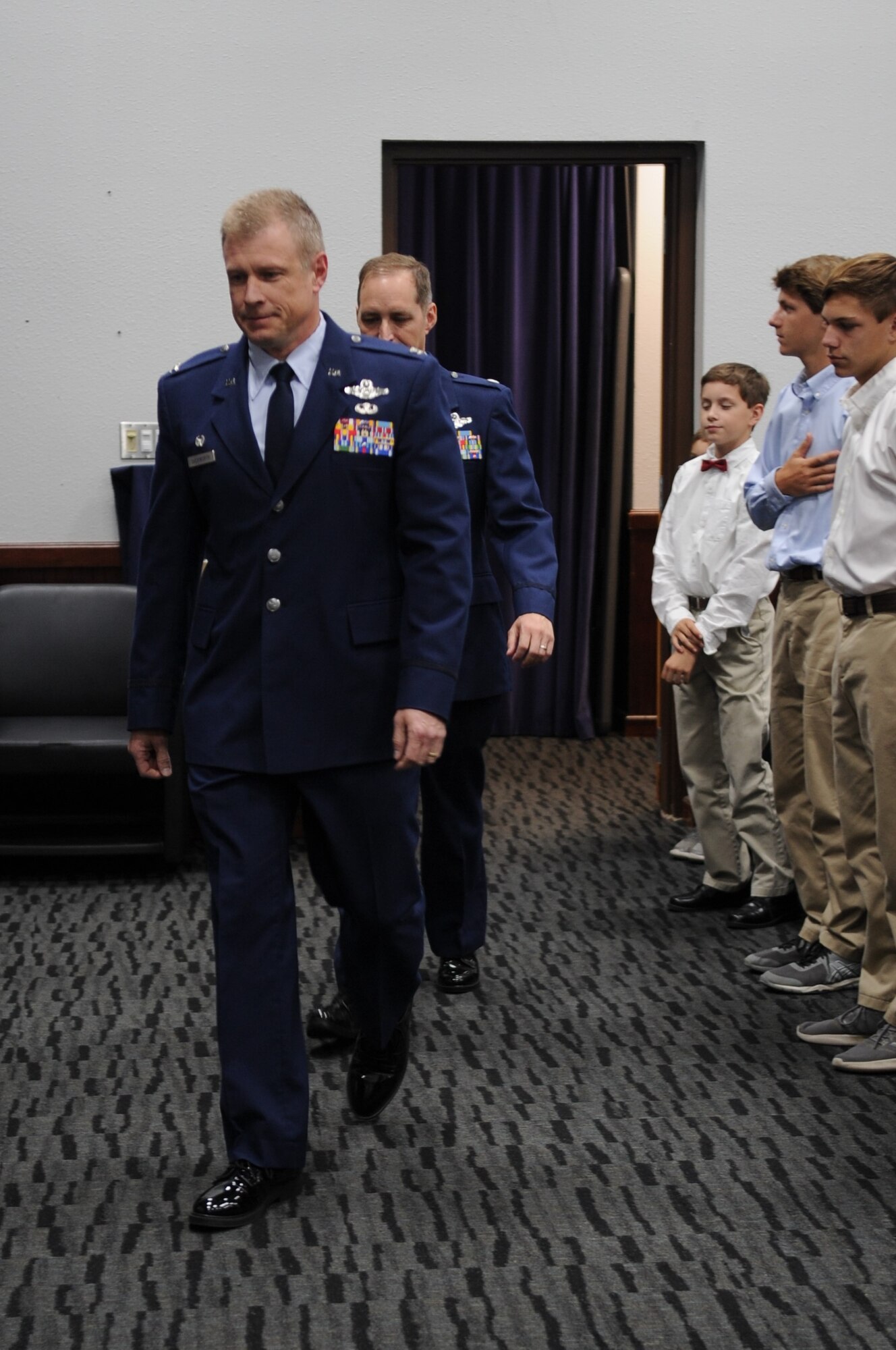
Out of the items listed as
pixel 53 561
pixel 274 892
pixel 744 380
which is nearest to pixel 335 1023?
pixel 274 892

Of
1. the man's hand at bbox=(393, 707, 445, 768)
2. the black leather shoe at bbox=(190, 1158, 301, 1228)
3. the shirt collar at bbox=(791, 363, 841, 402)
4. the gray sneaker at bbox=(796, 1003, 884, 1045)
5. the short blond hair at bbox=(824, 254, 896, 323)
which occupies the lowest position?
the gray sneaker at bbox=(796, 1003, 884, 1045)

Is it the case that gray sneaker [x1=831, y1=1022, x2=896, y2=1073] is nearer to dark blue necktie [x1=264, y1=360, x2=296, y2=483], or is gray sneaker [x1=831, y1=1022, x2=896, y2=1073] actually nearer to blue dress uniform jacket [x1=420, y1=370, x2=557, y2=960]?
blue dress uniform jacket [x1=420, y1=370, x2=557, y2=960]

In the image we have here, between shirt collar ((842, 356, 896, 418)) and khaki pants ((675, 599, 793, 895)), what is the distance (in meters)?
1.11

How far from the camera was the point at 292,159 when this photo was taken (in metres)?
4.72

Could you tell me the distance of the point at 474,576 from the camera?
3.09 metres

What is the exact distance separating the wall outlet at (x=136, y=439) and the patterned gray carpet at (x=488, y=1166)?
1.65 metres

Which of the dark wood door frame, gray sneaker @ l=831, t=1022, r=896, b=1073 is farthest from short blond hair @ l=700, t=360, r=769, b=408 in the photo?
gray sneaker @ l=831, t=1022, r=896, b=1073

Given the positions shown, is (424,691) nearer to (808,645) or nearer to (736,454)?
(808,645)

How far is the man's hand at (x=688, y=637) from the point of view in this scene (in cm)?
383

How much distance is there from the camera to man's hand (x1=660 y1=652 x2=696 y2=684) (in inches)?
150

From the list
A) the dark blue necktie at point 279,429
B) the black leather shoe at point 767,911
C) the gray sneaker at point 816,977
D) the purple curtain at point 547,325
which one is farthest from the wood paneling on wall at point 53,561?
the dark blue necktie at point 279,429

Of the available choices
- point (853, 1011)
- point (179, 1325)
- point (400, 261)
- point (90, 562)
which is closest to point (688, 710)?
point (853, 1011)

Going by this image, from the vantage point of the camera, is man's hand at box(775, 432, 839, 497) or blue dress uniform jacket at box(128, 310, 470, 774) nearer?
blue dress uniform jacket at box(128, 310, 470, 774)

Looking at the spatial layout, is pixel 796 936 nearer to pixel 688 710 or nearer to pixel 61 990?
pixel 688 710
